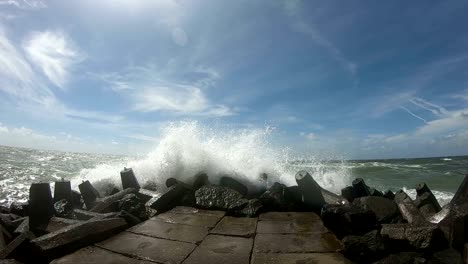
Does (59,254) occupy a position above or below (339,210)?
below

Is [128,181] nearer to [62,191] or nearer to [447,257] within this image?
[62,191]

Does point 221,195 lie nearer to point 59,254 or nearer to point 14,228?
point 59,254

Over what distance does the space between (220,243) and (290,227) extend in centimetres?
114

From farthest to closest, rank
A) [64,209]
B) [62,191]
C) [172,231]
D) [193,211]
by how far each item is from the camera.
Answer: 1. [62,191]
2. [64,209]
3. [193,211]
4. [172,231]

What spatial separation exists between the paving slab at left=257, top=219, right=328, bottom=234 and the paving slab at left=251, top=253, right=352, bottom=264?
76 centimetres

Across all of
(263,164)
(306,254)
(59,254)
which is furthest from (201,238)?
(263,164)

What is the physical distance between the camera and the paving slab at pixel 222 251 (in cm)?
286

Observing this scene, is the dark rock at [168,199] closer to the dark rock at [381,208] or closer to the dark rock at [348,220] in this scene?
the dark rock at [348,220]

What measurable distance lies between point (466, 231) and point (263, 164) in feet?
22.6

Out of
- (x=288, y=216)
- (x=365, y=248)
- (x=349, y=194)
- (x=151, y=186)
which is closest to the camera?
(x=365, y=248)

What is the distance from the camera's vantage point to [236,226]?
4.05 meters

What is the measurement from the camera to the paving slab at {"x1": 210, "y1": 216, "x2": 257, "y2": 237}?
146 inches

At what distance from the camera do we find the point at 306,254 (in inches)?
117

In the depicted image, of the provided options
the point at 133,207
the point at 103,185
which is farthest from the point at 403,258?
the point at 103,185
